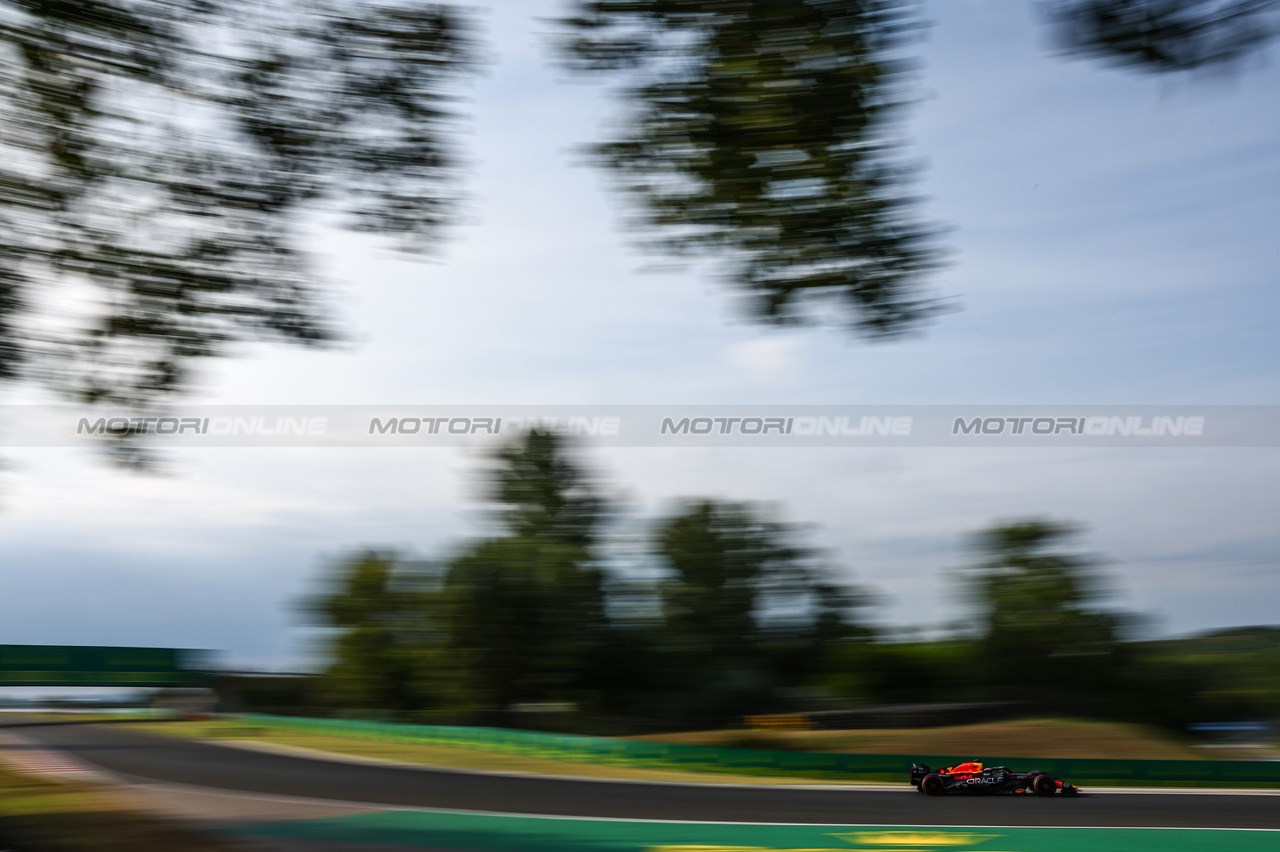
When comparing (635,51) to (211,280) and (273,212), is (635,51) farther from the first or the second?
(211,280)

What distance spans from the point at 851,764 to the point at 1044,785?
147 inches

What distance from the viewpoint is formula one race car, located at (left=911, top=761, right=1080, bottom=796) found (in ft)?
42.3

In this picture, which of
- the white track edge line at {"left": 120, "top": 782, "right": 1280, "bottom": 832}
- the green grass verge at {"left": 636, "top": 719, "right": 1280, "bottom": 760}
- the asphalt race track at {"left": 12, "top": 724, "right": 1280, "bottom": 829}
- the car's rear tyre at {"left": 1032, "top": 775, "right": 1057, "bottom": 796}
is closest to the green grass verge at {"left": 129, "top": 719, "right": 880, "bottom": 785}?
the asphalt race track at {"left": 12, "top": 724, "right": 1280, "bottom": 829}

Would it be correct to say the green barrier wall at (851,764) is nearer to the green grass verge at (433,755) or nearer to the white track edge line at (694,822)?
the green grass verge at (433,755)

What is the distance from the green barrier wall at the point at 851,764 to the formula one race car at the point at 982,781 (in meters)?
1.79

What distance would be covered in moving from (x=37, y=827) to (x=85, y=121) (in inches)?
156

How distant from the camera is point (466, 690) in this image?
98.4 ft

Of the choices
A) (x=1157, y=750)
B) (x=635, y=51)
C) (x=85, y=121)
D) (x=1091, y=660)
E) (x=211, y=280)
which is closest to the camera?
(x=635, y=51)

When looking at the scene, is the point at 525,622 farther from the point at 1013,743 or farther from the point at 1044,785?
the point at 1044,785

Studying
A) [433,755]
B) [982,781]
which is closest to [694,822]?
[982,781]

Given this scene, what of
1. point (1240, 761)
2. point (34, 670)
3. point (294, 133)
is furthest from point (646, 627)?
point (294, 133)

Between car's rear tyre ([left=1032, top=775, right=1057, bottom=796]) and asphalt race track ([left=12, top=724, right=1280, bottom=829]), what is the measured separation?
0.13 meters

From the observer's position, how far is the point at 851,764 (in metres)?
16.1

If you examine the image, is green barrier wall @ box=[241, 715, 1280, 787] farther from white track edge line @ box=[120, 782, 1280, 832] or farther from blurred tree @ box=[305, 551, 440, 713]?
blurred tree @ box=[305, 551, 440, 713]
